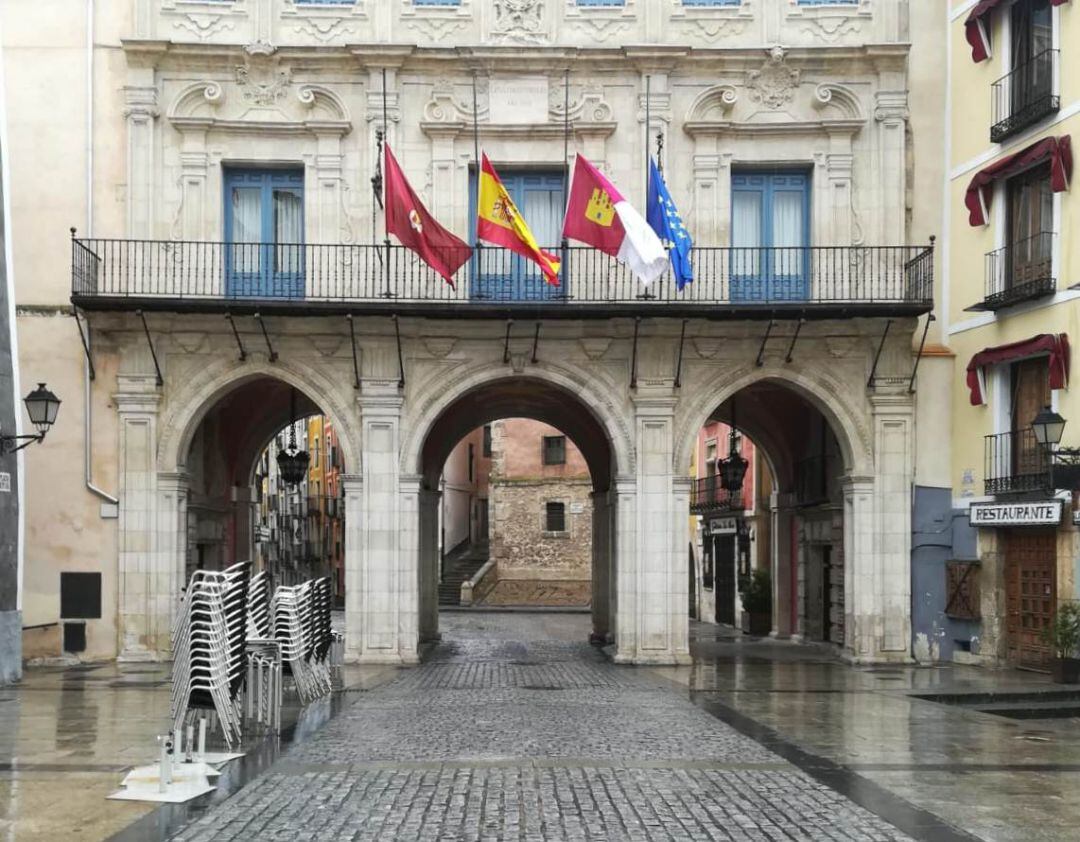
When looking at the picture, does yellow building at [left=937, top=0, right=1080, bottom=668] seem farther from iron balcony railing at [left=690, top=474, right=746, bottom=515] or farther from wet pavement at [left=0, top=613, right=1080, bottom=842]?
iron balcony railing at [left=690, top=474, right=746, bottom=515]

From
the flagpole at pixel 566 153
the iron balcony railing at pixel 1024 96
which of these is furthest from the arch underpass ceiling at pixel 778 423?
the iron balcony railing at pixel 1024 96

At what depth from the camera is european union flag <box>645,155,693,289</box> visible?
20.1 metres

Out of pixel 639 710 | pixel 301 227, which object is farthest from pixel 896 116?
pixel 639 710

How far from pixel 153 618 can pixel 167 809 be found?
41.0 feet

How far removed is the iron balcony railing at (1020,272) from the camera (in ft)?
64.8

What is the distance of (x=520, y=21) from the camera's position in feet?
73.9

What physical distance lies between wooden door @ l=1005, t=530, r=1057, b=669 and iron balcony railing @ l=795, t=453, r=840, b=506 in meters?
4.74

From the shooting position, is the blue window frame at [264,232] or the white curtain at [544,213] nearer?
the blue window frame at [264,232]

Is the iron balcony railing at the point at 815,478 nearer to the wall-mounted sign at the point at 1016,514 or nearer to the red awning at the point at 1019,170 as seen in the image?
the wall-mounted sign at the point at 1016,514

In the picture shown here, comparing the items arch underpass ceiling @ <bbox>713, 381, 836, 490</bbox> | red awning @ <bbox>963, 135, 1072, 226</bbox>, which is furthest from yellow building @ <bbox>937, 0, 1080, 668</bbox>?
arch underpass ceiling @ <bbox>713, 381, 836, 490</bbox>

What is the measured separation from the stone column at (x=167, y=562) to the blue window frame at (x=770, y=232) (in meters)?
9.23

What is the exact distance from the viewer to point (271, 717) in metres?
13.8

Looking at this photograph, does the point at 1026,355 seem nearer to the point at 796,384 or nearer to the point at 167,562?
the point at 796,384

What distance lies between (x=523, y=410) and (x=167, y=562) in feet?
29.7
